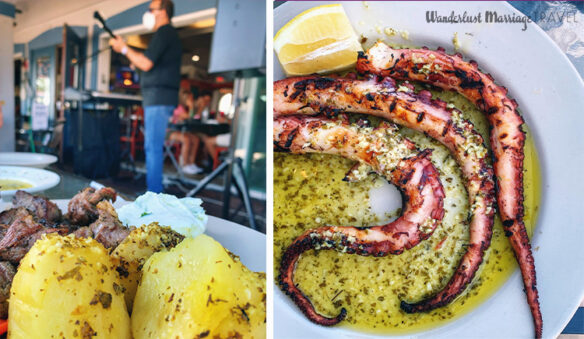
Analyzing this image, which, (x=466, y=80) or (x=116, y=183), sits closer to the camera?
(x=116, y=183)

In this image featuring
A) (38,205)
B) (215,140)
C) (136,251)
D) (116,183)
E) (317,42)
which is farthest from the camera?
(215,140)

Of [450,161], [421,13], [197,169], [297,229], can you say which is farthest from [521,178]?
[197,169]

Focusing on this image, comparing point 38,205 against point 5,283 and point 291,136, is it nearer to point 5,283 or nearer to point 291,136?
point 5,283

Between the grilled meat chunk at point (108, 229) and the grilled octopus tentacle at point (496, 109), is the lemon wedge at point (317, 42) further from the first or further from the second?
the grilled meat chunk at point (108, 229)

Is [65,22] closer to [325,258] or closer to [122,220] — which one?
[122,220]

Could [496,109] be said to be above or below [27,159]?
above

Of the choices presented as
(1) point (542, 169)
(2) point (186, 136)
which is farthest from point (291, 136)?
(1) point (542, 169)

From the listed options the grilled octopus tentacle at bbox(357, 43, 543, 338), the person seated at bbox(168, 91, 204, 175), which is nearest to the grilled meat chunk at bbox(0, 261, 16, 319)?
the person seated at bbox(168, 91, 204, 175)
